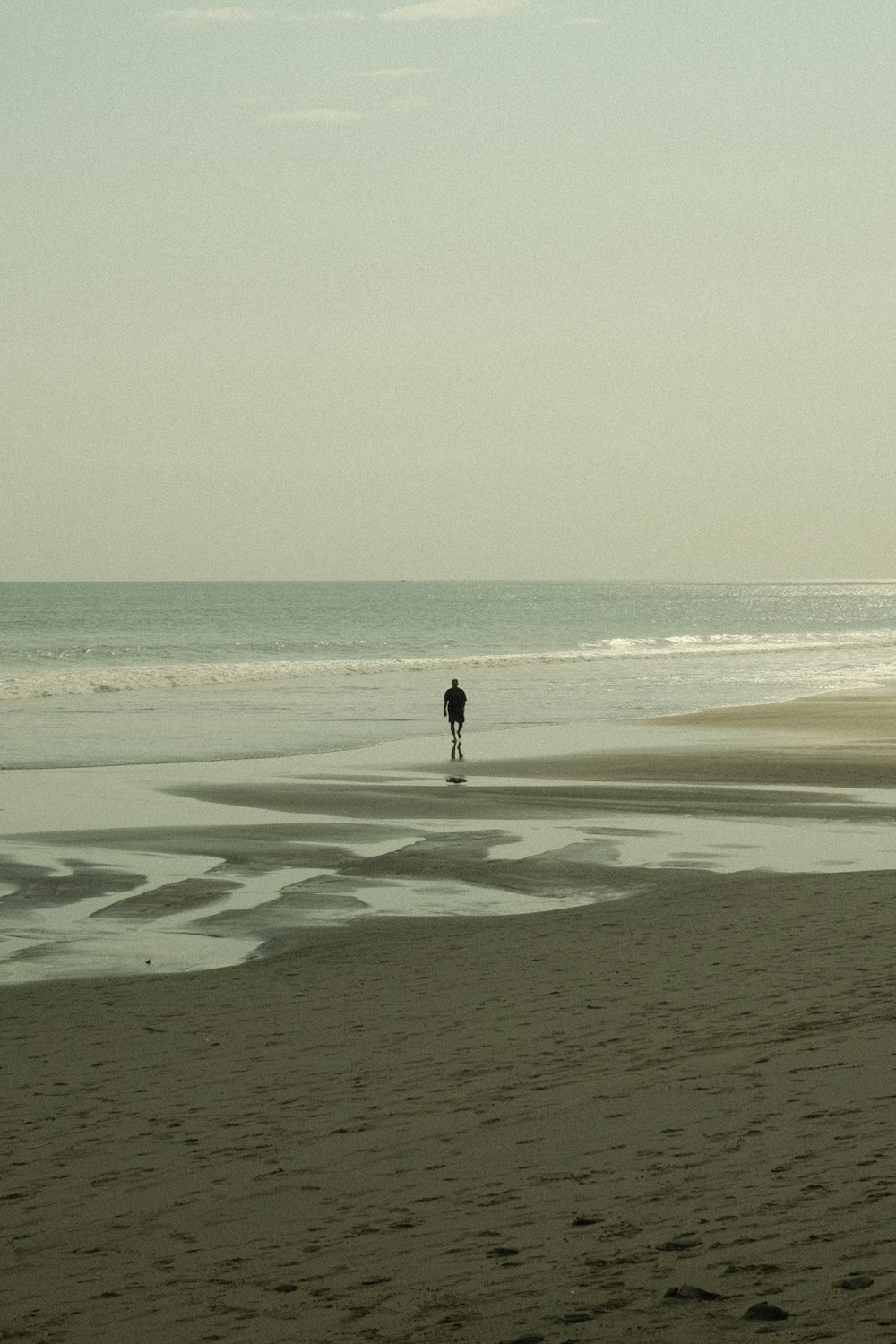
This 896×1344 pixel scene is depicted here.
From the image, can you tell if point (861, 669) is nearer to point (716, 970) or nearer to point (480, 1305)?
point (716, 970)

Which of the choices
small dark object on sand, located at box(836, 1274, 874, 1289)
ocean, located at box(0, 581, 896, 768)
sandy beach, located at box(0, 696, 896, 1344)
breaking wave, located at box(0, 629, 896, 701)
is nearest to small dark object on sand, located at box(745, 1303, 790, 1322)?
sandy beach, located at box(0, 696, 896, 1344)

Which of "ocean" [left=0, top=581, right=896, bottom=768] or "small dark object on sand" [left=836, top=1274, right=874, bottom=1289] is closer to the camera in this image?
"small dark object on sand" [left=836, top=1274, right=874, bottom=1289]

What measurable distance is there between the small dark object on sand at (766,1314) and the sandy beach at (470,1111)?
0.6 inches

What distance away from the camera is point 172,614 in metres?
148

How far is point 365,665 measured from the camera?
64.1 m

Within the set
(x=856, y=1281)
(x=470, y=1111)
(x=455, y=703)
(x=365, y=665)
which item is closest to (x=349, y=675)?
(x=365, y=665)

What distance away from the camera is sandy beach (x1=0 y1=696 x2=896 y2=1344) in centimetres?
554

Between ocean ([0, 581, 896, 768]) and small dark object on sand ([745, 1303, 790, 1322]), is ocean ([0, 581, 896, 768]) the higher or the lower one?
the higher one

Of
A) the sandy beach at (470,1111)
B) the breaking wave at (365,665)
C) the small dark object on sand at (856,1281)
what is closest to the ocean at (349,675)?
the breaking wave at (365,665)

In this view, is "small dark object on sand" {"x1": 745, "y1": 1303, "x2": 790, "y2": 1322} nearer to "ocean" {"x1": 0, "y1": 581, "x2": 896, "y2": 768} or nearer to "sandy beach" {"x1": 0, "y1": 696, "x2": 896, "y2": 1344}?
"sandy beach" {"x1": 0, "y1": 696, "x2": 896, "y2": 1344}

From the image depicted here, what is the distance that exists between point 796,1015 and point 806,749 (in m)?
20.9

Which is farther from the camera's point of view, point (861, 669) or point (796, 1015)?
point (861, 669)

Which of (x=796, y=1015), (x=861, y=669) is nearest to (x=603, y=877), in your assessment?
(x=796, y=1015)

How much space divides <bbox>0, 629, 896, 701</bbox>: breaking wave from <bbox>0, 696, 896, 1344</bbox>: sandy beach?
35.1 m
